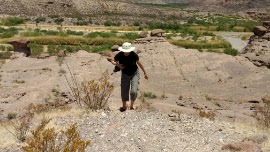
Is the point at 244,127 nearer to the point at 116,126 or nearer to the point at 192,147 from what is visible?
the point at 192,147

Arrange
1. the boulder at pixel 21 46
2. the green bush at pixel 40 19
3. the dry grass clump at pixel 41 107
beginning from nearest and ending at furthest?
the dry grass clump at pixel 41 107 < the boulder at pixel 21 46 < the green bush at pixel 40 19

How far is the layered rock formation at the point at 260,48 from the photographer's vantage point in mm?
16250

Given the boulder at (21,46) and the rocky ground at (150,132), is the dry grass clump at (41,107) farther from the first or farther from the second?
the boulder at (21,46)

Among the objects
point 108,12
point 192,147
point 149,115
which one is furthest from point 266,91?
point 108,12

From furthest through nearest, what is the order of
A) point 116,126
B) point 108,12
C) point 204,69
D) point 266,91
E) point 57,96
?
point 108,12 < point 204,69 < point 266,91 < point 57,96 < point 116,126

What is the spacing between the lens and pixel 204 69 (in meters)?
15.2

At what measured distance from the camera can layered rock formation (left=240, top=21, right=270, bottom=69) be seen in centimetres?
1625

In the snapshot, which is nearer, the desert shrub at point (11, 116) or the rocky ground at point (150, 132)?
the rocky ground at point (150, 132)

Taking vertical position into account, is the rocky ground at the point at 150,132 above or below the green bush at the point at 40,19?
above

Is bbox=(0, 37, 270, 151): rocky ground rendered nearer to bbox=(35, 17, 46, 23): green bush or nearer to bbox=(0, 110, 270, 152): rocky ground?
bbox=(0, 110, 270, 152): rocky ground

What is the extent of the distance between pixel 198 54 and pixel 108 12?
49.7 m

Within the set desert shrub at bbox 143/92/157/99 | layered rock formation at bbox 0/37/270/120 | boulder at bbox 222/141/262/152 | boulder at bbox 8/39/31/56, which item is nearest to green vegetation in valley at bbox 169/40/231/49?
layered rock formation at bbox 0/37/270/120

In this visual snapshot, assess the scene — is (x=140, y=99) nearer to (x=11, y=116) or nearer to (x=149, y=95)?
(x=149, y=95)

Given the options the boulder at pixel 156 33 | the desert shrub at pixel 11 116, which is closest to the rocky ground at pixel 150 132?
the desert shrub at pixel 11 116
